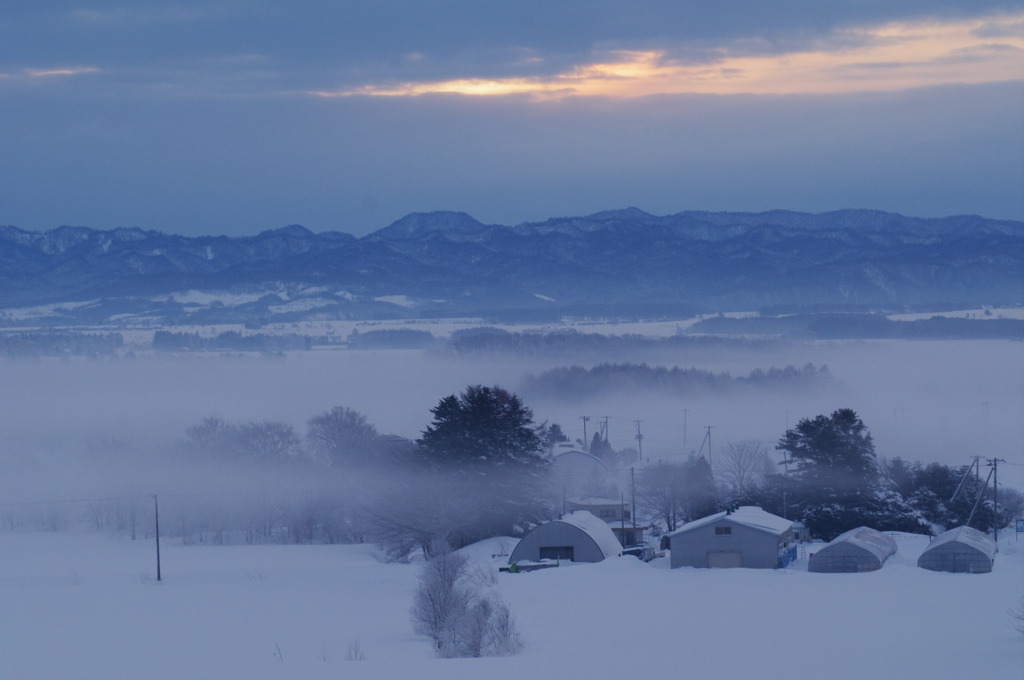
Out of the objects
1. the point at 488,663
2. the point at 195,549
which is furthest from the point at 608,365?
the point at 488,663

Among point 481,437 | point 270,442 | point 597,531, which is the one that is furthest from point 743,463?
point 270,442

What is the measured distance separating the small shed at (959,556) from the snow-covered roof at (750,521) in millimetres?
3587

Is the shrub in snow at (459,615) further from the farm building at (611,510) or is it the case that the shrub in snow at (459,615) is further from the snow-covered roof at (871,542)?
the farm building at (611,510)

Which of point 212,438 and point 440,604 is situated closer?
point 440,604

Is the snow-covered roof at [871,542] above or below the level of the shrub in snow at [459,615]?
below

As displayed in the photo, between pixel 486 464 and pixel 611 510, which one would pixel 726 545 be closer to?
pixel 486 464

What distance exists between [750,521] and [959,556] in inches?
196

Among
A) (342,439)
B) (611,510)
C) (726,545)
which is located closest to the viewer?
(726,545)

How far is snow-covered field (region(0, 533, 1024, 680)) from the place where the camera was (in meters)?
14.2

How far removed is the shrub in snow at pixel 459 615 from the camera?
624 inches

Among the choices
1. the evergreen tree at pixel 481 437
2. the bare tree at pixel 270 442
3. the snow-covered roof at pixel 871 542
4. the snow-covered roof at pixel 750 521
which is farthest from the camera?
the bare tree at pixel 270 442

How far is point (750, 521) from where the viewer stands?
29609mm

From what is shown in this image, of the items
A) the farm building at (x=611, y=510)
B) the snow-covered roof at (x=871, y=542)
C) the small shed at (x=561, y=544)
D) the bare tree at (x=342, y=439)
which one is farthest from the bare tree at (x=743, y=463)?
the bare tree at (x=342, y=439)

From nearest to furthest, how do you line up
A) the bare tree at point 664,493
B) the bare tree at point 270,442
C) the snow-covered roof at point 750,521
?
the snow-covered roof at point 750,521 < the bare tree at point 664,493 < the bare tree at point 270,442
